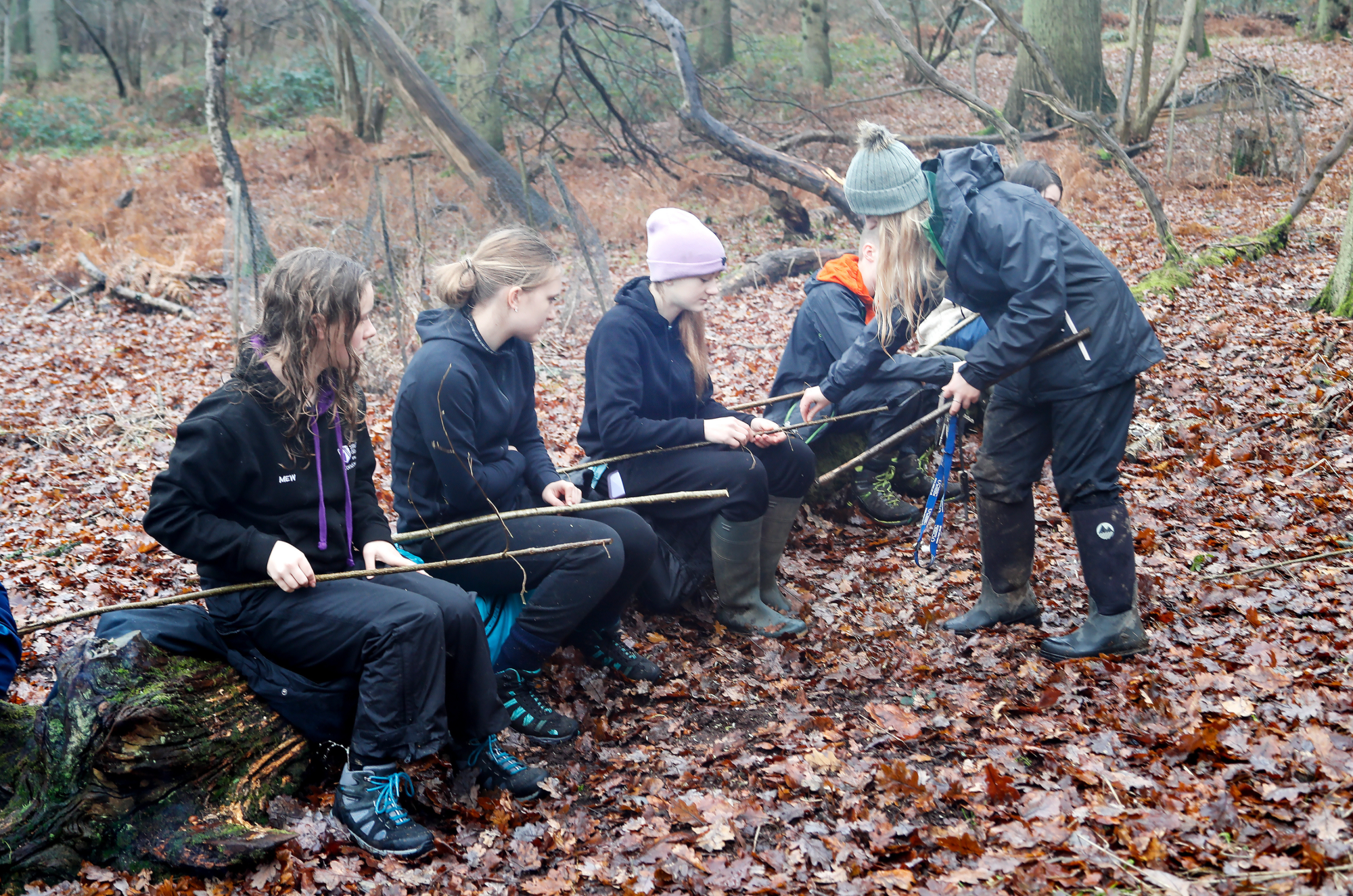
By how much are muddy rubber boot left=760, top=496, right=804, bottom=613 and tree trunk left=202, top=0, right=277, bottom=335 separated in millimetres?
6369

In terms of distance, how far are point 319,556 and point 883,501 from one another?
331 centimetres

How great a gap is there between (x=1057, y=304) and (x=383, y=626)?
2.65 meters

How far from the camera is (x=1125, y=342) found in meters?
3.57

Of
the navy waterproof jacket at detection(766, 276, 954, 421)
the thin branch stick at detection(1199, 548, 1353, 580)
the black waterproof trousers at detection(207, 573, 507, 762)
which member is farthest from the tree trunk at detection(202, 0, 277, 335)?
the thin branch stick at detection(1199, 548, 1353, 580)

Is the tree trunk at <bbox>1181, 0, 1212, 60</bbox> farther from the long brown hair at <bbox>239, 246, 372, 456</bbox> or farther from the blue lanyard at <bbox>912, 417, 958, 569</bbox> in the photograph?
the long brown hair at <bbox>239, 246, 372, 456</bbox>

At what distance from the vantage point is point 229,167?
30.7ft

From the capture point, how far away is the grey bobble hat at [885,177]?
3.75 meters

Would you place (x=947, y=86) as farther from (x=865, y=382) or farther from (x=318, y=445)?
(x=318, y=445)

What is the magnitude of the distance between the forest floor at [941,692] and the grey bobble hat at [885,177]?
6.29 ft

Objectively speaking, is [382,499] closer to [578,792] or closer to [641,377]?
[641,377]

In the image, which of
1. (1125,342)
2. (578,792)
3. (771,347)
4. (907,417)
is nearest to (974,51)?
(771,347)

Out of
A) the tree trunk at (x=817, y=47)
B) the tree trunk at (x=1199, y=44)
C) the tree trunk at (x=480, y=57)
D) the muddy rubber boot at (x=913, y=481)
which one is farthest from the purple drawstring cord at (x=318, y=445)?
the tree trunk at (x=1199, y=44)

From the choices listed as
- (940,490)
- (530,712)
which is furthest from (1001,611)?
(530,712)

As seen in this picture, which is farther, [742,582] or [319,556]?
[742,582]
